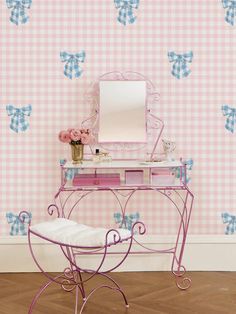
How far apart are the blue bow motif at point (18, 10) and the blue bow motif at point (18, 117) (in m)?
0.64

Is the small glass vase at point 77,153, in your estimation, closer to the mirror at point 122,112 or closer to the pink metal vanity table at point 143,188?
the pink metal vanity table at point 143,188

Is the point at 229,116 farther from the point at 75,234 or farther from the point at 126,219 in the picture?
the point at 75,234

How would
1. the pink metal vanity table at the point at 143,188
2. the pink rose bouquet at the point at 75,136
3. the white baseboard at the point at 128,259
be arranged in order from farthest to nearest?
the white baseboard at the point at 128,259 → the pink rose bouquet at the point at 75,136 → the pink metal vanity table at the point at 143,188

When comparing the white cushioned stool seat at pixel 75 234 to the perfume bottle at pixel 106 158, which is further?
the perfume bottle at pixel 106 158

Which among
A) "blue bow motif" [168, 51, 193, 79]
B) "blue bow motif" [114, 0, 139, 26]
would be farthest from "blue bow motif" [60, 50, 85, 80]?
"blue bow motif" [168, 51, 193, 79]

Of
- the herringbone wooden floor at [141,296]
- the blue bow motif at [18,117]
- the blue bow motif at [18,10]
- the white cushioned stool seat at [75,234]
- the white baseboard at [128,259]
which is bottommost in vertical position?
the herringbone wooden floor at [141,296]

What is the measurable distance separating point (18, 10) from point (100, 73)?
767mm

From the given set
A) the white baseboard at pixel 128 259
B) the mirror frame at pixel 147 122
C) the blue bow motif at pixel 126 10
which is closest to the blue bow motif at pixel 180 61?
the mirror frame at pixel 147 122

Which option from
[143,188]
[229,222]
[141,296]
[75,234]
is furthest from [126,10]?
[141,296]

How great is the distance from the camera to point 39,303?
3975mm

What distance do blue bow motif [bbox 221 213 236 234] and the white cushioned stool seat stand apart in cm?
140

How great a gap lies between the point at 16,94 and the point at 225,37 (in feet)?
5.33

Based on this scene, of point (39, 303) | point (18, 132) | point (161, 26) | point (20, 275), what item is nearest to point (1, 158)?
point (18, 132)

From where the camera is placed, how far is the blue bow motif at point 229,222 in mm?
4812
